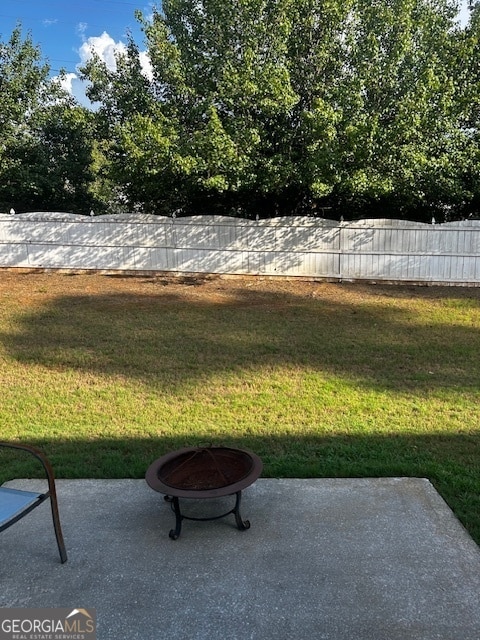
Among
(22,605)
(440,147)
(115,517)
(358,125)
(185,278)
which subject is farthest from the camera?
(185,278)

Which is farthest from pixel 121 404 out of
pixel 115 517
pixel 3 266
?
pixel 3 266

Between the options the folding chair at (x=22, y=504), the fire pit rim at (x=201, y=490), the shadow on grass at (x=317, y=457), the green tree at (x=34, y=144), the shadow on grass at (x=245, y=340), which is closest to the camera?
the folding chair at (x=22, y=504)

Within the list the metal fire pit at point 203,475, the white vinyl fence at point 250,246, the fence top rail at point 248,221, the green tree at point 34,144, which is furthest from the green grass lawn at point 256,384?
the green tree at point 34,144

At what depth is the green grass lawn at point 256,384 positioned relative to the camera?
143 inches

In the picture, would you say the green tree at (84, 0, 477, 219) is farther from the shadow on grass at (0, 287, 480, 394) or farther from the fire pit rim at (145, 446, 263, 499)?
the fire pit rim at (145, 446, 263, 499)

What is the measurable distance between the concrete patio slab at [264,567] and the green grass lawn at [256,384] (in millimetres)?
378

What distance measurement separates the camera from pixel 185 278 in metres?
12.0

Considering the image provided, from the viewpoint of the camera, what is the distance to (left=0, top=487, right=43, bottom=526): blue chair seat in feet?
7.00

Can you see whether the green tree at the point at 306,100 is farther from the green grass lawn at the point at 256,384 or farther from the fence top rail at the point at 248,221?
the green grass lawn at the point at 256,384

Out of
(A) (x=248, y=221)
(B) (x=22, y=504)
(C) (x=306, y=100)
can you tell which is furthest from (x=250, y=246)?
(B) (x=22, y=504)

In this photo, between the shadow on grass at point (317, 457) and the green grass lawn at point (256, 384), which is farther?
the green grass lawn at point (256, 384)

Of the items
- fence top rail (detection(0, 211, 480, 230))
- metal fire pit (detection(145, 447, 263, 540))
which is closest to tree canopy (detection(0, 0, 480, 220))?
fence top rail (detection(0, 211, 480, 230))

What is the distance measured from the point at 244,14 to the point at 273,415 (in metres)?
8.98

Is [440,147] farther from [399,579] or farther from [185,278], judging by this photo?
[399,579]
